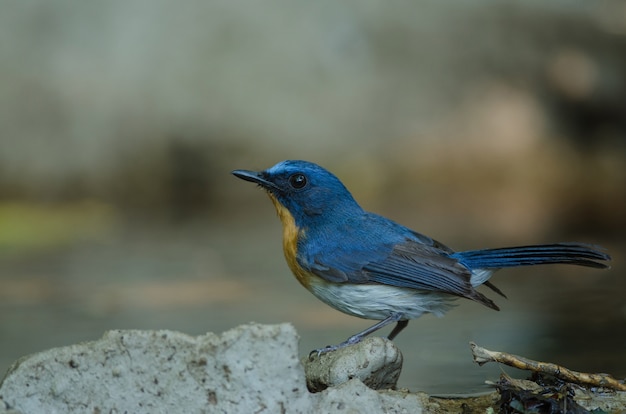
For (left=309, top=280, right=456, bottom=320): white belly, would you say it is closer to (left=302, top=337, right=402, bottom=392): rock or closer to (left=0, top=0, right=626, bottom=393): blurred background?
(left=302, top=337, right=402, bottom=392): rock

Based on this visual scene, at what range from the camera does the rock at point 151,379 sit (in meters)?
3.19

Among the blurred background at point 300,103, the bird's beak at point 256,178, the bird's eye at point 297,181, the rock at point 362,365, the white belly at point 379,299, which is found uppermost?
the blurred background at point 300,103

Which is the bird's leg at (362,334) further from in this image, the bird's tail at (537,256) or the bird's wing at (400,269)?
the bird's tail at (537,256)

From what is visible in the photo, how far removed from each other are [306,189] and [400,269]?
0.58 m

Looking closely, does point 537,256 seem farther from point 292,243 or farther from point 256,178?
point 256,178

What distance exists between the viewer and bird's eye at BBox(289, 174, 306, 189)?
4.49 metres

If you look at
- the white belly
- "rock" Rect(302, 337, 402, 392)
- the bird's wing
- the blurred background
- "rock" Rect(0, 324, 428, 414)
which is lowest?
"rock" Rect(0, 324, 428, 414)

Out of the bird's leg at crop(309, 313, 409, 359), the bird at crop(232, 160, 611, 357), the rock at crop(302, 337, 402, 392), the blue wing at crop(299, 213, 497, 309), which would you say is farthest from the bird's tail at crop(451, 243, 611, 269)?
the rock at crop(302, 337, 402, 392)

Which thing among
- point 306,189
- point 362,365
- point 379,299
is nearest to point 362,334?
point 379,299

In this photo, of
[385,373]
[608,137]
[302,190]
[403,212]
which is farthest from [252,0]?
[385,373]

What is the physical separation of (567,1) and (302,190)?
8968mm

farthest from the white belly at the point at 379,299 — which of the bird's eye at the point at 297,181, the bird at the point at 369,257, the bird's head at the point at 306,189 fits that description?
the bird's eye at the point at 297,181

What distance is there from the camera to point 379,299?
4.25 metres

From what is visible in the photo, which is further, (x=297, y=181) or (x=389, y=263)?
(x=297, y=181)
